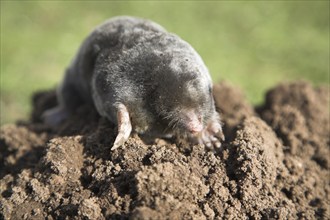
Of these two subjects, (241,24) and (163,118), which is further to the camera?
(241,24)

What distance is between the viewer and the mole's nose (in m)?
2.65

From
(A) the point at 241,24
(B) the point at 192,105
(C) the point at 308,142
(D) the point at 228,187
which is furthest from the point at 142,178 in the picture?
(A) the point at 241,24

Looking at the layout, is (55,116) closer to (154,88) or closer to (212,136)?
(154,88)

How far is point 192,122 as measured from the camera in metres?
2.65

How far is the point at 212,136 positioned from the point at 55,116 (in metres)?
1.49

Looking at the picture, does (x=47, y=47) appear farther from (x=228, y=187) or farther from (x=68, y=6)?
(x=228, y=187)

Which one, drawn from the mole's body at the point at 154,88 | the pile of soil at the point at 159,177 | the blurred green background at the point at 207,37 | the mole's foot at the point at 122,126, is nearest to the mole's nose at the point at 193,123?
the mole's body at the point at 154,88

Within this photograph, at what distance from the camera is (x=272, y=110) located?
349cm

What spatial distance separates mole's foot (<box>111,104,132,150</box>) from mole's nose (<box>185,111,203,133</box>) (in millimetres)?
343

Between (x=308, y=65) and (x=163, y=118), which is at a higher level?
(x=308, y=65)

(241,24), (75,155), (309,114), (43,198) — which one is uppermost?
(241,24)

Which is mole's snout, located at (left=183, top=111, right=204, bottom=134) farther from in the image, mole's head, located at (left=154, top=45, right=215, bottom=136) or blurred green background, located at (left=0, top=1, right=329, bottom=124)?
blurred green background, located at (left=0, top=1, right=329, bottom=124)

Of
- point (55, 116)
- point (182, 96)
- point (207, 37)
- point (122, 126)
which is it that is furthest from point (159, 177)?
point (207, 37)

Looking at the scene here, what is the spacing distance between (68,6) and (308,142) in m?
4.75
